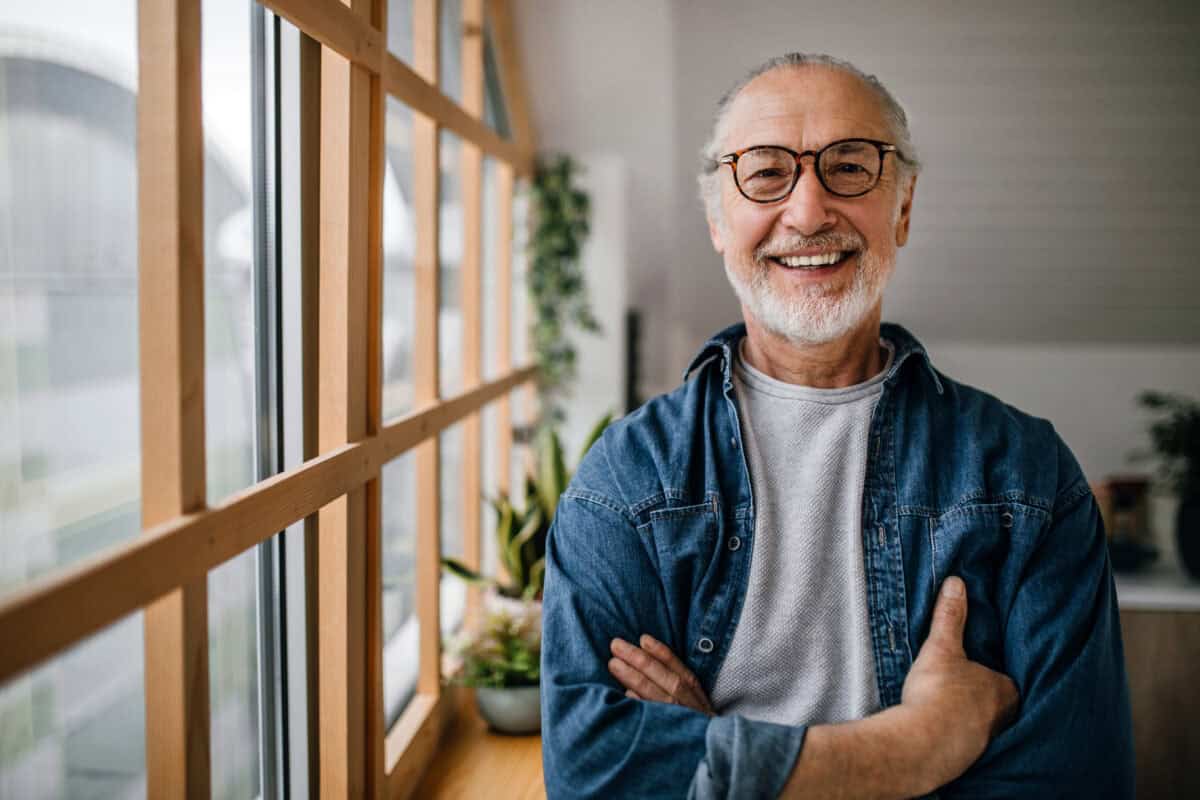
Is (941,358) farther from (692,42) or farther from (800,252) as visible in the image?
(800,252)

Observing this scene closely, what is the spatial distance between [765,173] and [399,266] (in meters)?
1.06

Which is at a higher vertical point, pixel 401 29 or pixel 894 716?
pixel 401 29

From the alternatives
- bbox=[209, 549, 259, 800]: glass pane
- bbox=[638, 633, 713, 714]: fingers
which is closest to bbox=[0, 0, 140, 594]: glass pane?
bbox=[209, 549, 259, 800]: glass pane

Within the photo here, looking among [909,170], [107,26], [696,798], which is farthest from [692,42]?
[696,798]

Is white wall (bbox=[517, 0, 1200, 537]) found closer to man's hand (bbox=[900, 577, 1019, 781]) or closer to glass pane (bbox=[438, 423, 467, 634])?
glass pane (bbox=[438, 423, 467, 634])

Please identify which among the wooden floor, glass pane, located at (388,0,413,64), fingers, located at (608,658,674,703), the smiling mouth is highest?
glass pane, located at (388,0,413,64)

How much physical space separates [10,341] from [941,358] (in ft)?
13.6

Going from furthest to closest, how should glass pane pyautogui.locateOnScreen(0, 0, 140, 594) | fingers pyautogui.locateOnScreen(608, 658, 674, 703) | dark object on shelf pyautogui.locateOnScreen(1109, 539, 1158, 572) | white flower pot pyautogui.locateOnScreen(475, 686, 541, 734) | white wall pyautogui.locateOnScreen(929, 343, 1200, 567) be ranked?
white wall pyautogui.locateOnScreen(929, 343, 1200, 567) < dark object on shelf pyautogui.locateOnScreen(1109, 539, 1158, 572) < white flower pot pyautogui.locateOnScreen(475, 686, 541, 734) < fingers pyautogui.locateOnScreen(608, 658, 674, 703) < glass pane pyautogui.locateOnScreen(0, 0, 140, 594)

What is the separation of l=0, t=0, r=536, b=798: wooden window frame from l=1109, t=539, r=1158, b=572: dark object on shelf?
1.99 meters

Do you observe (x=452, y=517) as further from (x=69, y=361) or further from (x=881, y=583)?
(x=69, y=361)

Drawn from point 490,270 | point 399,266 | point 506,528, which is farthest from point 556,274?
point 399,266

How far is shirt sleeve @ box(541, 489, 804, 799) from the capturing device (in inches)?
46.5

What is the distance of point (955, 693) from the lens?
1.24m

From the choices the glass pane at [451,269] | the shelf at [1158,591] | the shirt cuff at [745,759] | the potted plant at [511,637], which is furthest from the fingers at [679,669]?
the shelf at [1158,591]
